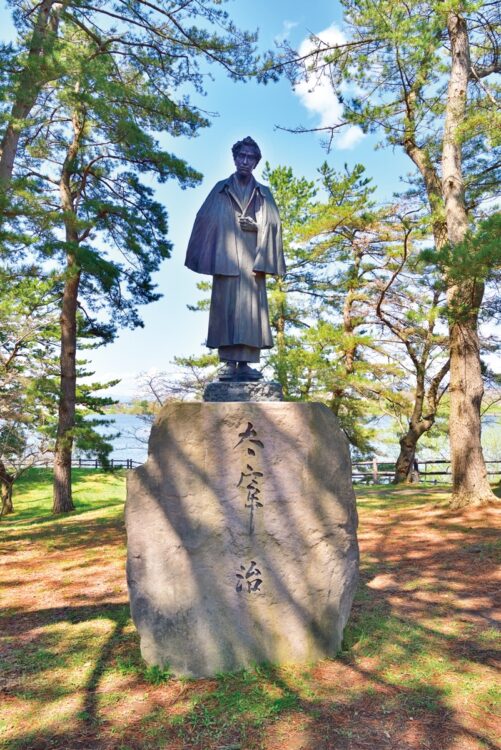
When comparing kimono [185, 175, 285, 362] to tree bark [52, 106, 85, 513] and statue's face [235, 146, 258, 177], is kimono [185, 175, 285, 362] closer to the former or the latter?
statue's face [235, 146, 258, 177]

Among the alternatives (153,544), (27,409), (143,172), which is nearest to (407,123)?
(143,172)

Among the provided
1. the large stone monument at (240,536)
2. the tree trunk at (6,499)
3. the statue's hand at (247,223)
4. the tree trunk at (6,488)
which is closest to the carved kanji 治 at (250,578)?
the large stone monument at (240,536)

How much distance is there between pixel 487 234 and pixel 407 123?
4303 mm

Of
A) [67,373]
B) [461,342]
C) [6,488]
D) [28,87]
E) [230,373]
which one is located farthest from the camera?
[6,488]

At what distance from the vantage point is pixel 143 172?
9.61m

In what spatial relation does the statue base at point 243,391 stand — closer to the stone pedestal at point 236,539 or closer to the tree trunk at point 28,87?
the stone pedestal at point 236,539

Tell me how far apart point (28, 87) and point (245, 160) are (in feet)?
14.7

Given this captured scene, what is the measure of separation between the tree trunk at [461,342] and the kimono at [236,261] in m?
4.33

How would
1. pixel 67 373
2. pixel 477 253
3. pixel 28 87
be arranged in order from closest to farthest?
pixel 477 253, pixel 28 87, pixel 67 373

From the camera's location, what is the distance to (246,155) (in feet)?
12.0

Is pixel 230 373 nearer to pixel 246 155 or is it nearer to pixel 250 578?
pixel 250 578

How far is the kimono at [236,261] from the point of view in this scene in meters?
3.63

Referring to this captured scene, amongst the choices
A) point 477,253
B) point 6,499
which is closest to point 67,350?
point 6,499

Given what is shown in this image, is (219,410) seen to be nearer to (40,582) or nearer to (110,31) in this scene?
(40,582)
